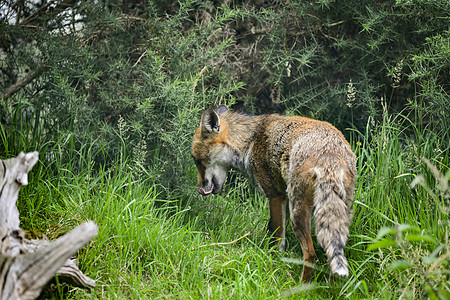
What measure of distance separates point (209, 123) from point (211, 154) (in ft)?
1.27

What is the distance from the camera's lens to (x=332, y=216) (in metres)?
3.89

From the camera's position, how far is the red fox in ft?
12.9

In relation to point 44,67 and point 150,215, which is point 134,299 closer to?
point 150,215

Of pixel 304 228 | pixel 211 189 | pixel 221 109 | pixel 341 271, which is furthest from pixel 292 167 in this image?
pixel 221 109

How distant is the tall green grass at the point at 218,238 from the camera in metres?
3.97

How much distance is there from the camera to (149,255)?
14.4ft

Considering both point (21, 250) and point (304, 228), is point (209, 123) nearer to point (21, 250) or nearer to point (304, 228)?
point (304, 228)

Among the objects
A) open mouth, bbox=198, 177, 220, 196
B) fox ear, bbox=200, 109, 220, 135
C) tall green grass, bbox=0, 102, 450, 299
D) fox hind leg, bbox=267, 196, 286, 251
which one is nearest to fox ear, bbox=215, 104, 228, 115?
fox ear, bbox=200, 109, 220, 135

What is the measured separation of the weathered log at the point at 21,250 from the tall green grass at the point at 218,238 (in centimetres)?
59

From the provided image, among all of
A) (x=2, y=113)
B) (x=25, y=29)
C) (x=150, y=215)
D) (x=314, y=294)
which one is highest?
(x=25, y=29)

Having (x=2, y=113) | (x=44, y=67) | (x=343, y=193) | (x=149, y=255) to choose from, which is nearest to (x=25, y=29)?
(x=44, y=67)

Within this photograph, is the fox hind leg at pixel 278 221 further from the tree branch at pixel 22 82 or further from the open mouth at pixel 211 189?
the tree branch at pixel 22 82

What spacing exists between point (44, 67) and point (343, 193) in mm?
4289

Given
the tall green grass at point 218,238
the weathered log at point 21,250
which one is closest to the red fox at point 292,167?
the tall green grass at point 218,238
